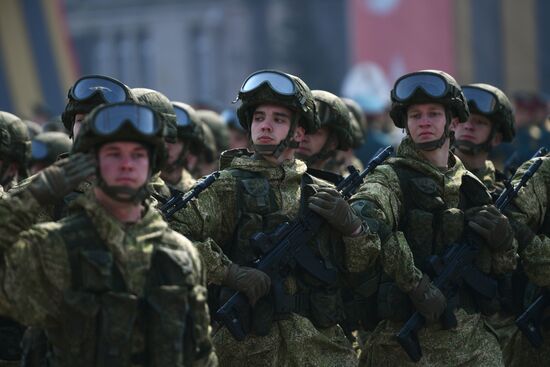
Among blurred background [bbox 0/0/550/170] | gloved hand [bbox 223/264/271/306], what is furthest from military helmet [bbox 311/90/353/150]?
blurred background [bbox 0/0/550/170]

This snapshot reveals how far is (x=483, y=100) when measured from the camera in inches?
419

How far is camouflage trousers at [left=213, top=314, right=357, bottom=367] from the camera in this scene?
8492 mm

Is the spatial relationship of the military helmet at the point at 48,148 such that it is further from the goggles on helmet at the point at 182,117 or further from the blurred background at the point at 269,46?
the blurred background at the point at 269,46

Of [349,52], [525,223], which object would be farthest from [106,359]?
[349,52]

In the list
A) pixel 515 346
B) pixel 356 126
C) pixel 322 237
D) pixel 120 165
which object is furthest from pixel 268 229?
pixel 356 126

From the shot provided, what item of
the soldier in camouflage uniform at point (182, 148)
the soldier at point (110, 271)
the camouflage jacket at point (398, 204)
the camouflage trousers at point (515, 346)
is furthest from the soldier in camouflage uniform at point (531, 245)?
the soldier at point (110, 271)

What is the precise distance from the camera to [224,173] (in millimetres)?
8633

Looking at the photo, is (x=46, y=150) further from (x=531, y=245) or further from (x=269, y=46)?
(x=269, y=46)

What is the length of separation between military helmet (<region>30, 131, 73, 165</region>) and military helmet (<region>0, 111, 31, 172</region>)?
6.39 ft

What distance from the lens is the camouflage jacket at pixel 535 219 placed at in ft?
31.0

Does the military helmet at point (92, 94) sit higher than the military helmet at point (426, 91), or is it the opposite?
the military helmet at point (92, 94)

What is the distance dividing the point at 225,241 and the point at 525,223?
206cm

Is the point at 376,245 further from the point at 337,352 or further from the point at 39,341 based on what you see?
the point at 39,341

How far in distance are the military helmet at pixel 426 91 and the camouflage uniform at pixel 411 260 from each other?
249 millimetres
